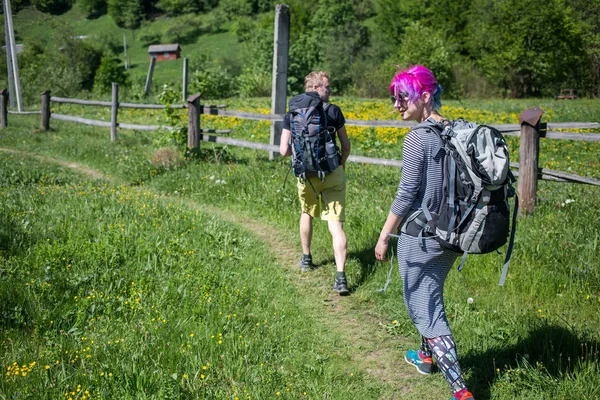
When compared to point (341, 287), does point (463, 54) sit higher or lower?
higher

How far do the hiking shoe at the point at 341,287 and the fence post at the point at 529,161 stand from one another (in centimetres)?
275

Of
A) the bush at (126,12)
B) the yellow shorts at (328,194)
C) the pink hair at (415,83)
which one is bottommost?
the yellow shorts at (328,194)

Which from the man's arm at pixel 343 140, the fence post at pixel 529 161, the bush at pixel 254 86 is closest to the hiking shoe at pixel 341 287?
the man's arm at pixel 343 140

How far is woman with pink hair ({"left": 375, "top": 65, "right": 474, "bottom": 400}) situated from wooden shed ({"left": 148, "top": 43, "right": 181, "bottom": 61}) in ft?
221

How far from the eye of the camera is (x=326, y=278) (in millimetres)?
5211

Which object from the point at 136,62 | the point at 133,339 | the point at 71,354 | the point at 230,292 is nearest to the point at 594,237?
the point at 230,292

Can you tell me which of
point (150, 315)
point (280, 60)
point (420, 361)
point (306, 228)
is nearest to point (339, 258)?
point (306, 228)

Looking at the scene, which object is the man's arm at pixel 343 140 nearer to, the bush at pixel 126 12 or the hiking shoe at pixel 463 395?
the hiking shoe at pixel 463 395

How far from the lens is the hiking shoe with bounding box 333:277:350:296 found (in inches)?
189

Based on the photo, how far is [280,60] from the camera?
29.9ft

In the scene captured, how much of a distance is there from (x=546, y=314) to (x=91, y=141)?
1173cm

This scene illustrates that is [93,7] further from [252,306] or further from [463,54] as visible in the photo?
[252,306]

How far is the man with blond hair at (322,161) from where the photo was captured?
179 inches

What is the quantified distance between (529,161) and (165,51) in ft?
220
